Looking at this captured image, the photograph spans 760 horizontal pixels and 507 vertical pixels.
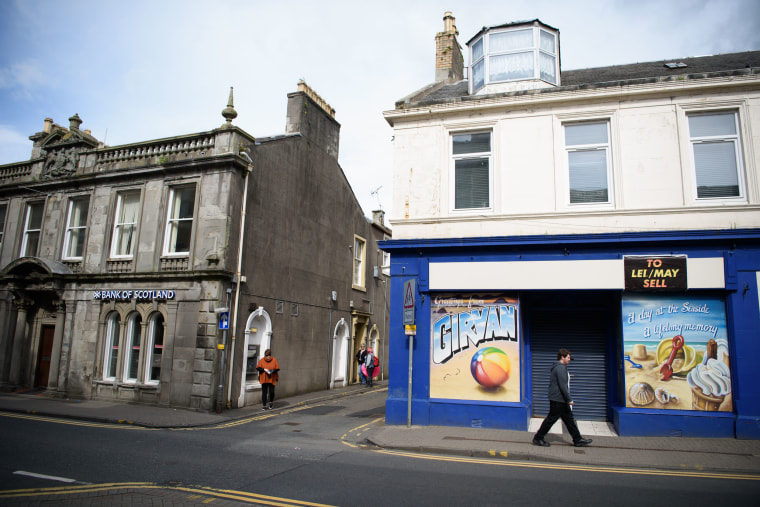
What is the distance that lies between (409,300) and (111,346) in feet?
37.1

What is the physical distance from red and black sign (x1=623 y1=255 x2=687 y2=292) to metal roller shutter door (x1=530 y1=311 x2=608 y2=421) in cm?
152

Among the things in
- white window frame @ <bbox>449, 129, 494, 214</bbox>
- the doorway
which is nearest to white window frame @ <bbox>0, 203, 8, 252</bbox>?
the doorway

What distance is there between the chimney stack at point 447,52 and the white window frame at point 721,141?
755 cm

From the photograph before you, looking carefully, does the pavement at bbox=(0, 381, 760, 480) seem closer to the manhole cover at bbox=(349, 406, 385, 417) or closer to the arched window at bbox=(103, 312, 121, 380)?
the manhole cover at bbox=(349, 406, 385, 417)

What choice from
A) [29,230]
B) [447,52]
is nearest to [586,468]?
[447,52]

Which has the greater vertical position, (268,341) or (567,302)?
(567,302)

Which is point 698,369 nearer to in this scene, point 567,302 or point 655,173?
point 567,302

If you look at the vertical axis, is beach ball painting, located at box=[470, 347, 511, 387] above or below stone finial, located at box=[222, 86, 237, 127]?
below

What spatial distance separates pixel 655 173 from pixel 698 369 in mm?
4289

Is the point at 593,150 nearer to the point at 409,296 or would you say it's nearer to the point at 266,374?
A: the point at 409,296

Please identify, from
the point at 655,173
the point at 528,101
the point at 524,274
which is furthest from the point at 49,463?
the point at 655,173

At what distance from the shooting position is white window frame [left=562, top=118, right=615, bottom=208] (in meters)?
11.2

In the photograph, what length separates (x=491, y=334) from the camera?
1123cm

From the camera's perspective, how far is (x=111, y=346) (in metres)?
16.6
